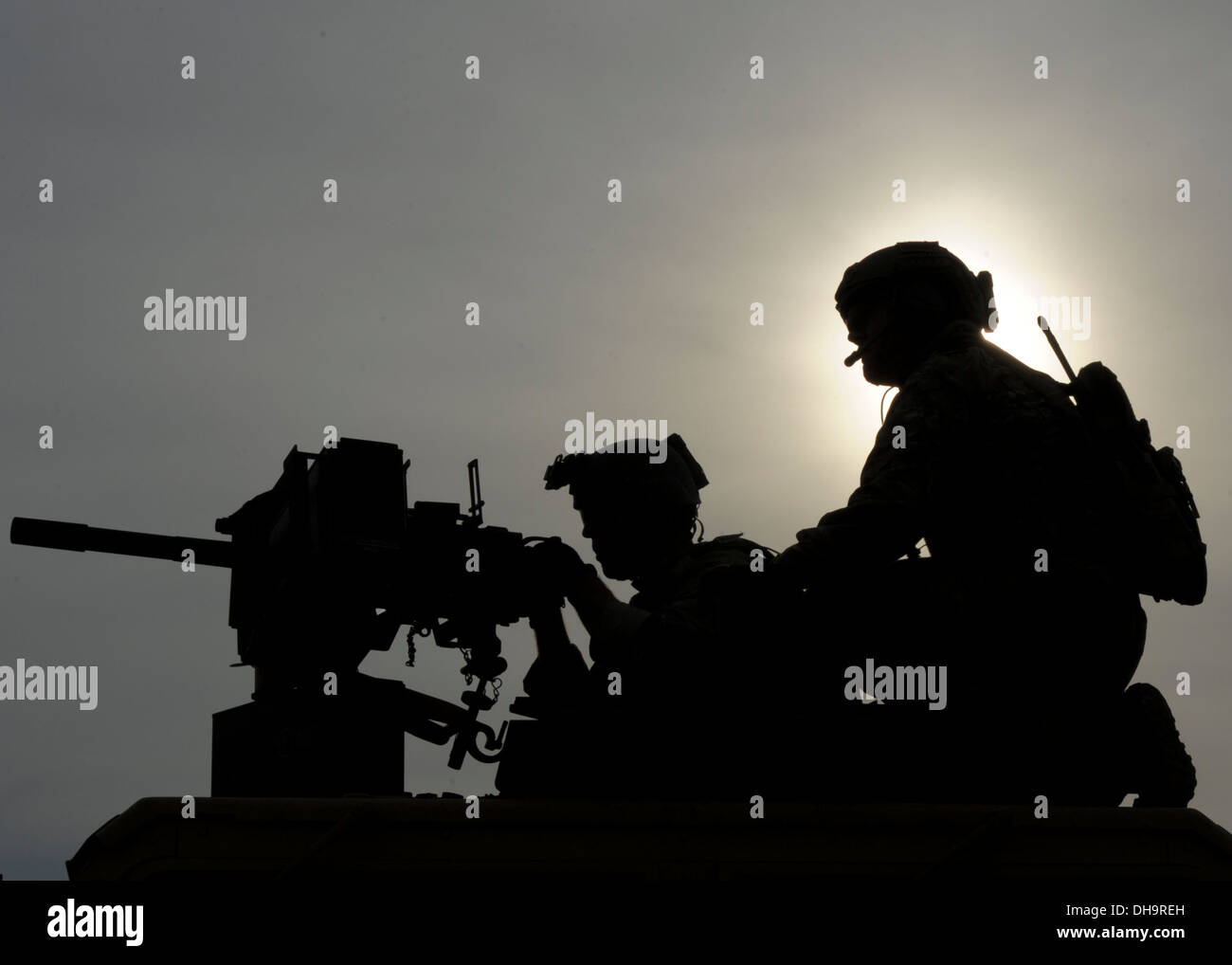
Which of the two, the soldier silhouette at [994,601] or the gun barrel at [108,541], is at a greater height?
the gun barrel at [108,541]

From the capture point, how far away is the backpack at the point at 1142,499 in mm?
6547

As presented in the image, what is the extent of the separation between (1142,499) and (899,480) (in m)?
0.95

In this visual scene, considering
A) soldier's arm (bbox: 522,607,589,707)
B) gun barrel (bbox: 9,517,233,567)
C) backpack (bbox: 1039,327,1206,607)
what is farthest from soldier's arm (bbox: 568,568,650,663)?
gun barrel (bbox: 9,517,233,567)

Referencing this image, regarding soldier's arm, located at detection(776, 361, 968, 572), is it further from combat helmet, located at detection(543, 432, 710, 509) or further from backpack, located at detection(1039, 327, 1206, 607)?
combat helmet, located at detection(543, 432, 710, 509)

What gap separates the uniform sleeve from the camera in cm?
640

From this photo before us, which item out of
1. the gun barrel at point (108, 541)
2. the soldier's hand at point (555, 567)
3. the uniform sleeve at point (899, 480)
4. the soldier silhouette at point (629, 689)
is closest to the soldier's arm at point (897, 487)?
the uniform sleeve at point (899, 480)

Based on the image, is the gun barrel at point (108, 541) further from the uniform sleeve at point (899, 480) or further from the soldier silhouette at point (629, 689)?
the uniform sleeve at point (899, 480)

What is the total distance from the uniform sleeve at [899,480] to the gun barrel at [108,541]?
378cm

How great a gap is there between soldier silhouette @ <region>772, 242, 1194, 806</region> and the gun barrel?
3.78 meters

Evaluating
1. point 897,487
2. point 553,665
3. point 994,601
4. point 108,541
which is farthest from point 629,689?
point 108,541

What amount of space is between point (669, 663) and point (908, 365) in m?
1.80

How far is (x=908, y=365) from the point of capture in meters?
7.30
